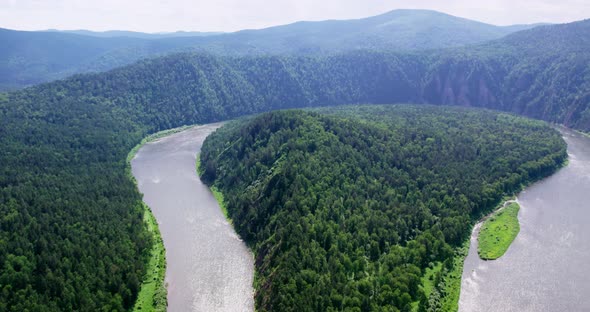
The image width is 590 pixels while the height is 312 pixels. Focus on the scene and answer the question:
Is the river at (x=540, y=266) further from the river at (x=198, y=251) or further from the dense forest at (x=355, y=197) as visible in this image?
the river at (x=198, y=251)

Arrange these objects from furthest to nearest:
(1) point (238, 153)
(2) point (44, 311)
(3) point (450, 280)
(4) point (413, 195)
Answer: (1) point (238, 153) → (4) point (413, 195) → (3) point (450, 280) → (2) point (44, 311)

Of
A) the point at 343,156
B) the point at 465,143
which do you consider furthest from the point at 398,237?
the point at 465,143

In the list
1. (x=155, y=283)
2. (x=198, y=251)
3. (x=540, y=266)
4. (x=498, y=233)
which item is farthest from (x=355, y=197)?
(x=155, y=283)

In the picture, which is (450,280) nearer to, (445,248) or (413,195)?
(445,248)

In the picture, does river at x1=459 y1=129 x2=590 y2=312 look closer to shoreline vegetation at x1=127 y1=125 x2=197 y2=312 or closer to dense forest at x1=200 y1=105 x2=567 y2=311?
dense forest at x1=200 y1=105 x2=567 y2=311

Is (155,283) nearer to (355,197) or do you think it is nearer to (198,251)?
(198,251)

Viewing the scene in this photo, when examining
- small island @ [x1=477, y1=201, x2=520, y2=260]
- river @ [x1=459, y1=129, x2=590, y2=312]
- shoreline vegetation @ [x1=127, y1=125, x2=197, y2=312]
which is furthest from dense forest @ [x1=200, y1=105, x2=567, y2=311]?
shoreline vegetation @ [x1=127, y1=125, x2=197, y2=312]
